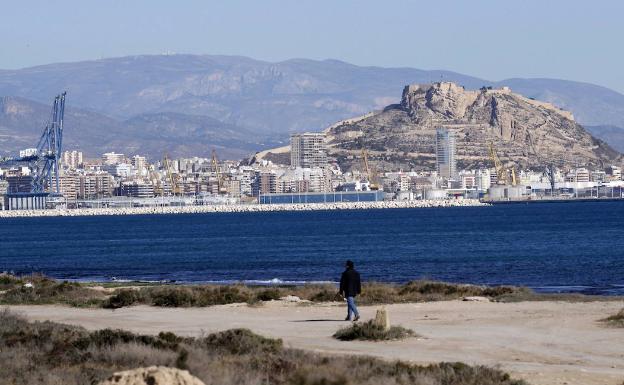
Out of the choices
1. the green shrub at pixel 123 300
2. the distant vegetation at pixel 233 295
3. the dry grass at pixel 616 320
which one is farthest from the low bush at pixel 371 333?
the green shrub at pixel 123 300

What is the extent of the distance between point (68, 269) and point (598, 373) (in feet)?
145

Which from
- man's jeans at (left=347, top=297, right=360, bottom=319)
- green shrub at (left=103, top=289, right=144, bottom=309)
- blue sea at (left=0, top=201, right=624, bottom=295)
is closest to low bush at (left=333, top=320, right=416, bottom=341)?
man's jeans at (left=347, top=297, right=360, bottom=319)

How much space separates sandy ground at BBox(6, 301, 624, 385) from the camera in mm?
16875

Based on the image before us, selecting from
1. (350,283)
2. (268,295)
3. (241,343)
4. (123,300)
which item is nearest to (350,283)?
(350,283)

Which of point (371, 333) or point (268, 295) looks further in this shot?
point (268, 295)

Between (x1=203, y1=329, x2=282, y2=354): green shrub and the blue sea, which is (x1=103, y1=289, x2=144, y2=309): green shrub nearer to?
(x1=203, y1=329, x2=282, y2=354): green shrub

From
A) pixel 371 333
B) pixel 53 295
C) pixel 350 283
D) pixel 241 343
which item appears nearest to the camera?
pixel 241 343

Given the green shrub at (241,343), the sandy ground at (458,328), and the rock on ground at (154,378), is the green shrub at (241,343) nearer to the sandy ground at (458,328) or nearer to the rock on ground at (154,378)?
the sandy ground at (458,328)

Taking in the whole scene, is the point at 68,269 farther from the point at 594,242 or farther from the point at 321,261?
the point at 594,242

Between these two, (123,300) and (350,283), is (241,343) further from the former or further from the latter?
(123,300)

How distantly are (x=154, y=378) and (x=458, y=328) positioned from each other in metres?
11.0

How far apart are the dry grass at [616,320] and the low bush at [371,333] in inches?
147

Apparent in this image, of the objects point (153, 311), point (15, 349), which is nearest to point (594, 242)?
point (153, 311)

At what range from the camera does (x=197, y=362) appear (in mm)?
13516
